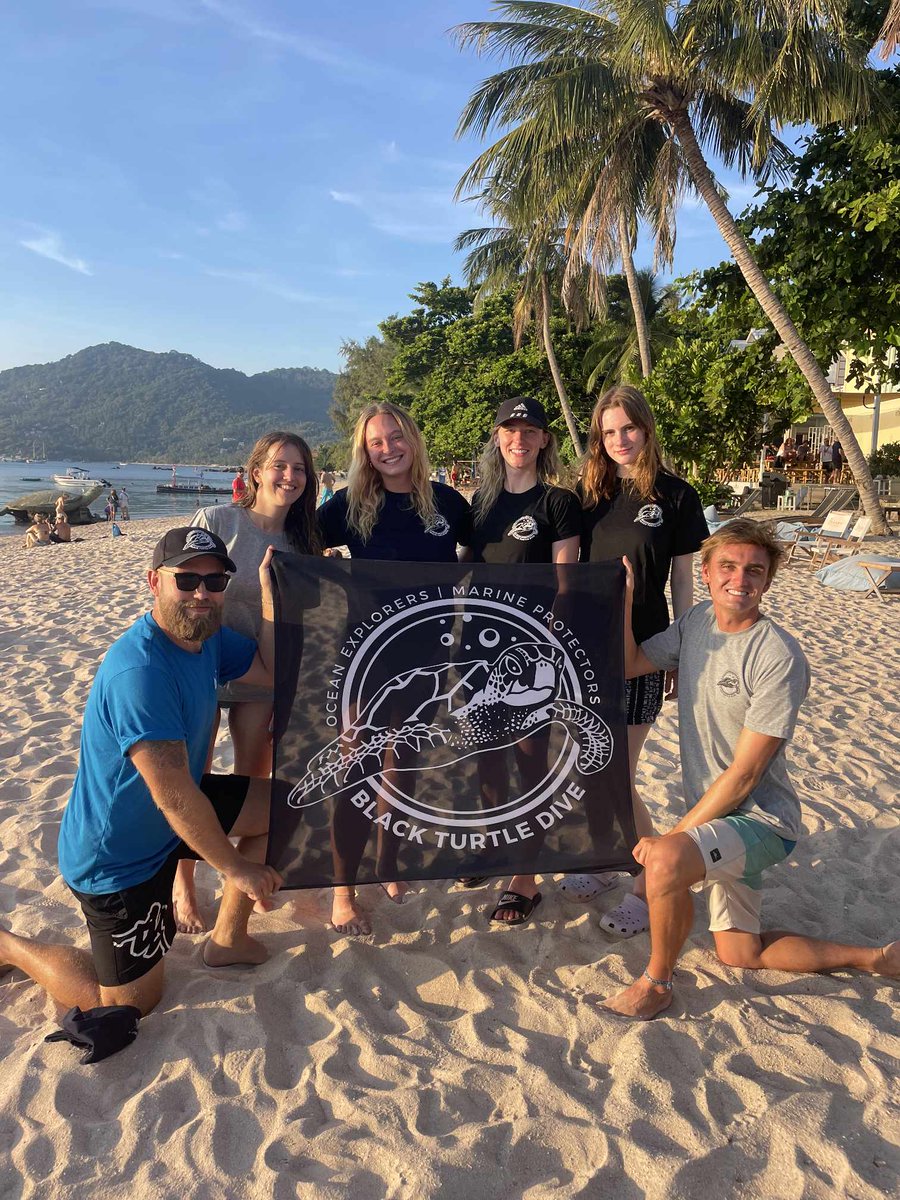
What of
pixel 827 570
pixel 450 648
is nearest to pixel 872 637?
pixel 827 570

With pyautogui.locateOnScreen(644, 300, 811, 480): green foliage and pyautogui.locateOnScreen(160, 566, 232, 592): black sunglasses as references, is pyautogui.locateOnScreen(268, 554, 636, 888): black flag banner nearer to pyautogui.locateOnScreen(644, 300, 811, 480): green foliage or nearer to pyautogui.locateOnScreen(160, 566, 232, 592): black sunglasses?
pyautogui.locateOnScreen(160, 566, 232, 592): black sunglasses

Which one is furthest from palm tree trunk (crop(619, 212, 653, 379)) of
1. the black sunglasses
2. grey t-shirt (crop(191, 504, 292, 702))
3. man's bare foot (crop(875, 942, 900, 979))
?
the black sunglasses

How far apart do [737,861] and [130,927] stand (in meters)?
2.09

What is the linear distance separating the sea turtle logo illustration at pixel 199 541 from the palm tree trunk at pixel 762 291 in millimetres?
12237

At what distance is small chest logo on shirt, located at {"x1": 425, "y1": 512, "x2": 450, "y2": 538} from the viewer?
3.25 metres

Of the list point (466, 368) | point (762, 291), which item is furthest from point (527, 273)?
point (762, 291)

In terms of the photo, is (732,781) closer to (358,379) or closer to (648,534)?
(648,534)

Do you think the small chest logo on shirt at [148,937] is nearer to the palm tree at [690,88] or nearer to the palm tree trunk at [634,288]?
the palm tree at [690,88]

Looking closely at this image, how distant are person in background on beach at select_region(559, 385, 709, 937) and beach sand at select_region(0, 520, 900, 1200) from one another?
1.89 ft

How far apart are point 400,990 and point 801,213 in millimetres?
13653

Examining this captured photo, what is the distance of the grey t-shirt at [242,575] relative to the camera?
319 cm

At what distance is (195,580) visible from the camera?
2.62 metres

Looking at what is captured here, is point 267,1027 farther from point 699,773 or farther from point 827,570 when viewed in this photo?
point 827,570

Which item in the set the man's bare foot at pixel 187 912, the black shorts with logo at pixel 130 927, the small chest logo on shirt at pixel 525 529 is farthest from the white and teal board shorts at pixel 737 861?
the man's bare foot at pixel 187 912
